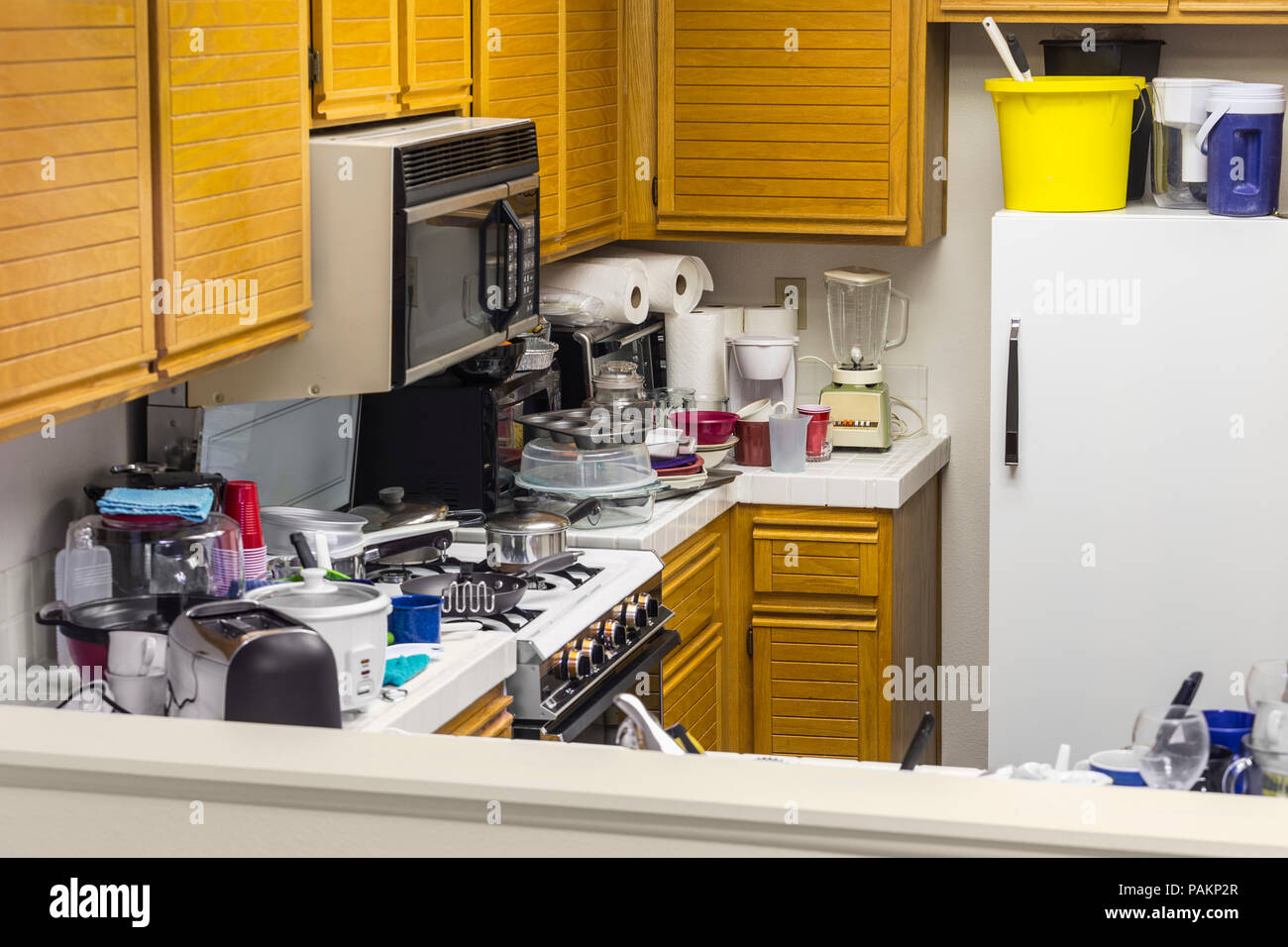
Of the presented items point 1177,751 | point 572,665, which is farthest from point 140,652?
point 1177,751

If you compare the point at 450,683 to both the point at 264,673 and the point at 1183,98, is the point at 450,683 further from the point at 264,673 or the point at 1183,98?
the point at 1183,98

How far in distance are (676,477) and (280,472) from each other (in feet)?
3.19

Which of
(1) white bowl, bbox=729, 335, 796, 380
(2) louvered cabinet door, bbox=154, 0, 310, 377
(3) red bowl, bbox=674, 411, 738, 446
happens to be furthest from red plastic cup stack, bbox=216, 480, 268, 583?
(1) white bowl, bbox=729, 335, 796, 380

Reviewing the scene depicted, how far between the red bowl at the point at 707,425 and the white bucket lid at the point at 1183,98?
1.19m

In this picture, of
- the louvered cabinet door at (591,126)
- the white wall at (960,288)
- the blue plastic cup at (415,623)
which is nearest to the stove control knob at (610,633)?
the blue plastic cup at (415,623)

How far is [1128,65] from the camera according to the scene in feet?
12.8

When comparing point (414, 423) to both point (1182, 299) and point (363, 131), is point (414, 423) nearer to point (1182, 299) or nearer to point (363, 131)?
point (363, 131)

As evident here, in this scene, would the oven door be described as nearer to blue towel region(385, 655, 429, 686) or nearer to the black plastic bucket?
blue towel region(385, 655, 429, 686)

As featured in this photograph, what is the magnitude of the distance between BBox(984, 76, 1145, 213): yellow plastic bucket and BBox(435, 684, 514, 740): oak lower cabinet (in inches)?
70.3

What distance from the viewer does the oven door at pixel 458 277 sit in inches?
101

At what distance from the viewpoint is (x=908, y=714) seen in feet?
13.3

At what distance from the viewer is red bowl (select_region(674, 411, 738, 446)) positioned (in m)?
3.81

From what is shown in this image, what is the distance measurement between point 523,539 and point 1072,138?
1560 millimetres

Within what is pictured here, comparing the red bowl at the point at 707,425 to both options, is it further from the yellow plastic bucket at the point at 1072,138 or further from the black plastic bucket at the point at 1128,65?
the black plastic bucket at the point at 1128,65
